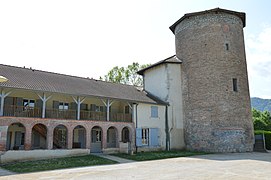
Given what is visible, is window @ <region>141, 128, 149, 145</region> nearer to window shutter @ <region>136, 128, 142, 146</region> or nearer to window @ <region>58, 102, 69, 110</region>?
window shutter @ <region>136, 128, 142, 146</region>

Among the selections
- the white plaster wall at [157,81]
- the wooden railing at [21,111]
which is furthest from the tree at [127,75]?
the wooden railing at [21,111]

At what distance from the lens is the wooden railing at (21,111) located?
1777 centimetres

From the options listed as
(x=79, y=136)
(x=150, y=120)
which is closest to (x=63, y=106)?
(x=79, y=136)

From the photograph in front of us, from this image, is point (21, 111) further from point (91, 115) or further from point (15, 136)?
point (91, 115)

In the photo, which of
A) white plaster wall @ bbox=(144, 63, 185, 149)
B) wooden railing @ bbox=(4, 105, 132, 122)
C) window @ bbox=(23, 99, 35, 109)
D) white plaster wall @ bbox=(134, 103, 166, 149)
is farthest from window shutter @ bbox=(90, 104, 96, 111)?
white plaster wall @ bbox=(144, 63, 185, 149)

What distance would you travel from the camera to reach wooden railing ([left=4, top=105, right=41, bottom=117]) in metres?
17.8

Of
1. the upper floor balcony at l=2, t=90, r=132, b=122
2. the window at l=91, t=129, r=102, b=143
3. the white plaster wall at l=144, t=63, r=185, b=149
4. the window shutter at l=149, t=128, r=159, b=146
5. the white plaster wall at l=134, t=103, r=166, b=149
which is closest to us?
the upper floor balcony at l=2, t=90, r=132, b=122

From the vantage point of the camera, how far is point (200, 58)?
997 inches

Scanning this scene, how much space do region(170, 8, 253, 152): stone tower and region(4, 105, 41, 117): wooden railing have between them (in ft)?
47.5

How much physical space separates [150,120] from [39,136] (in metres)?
10.00

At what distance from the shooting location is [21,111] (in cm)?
1853

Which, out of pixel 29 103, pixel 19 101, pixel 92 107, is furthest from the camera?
pixel 92 107

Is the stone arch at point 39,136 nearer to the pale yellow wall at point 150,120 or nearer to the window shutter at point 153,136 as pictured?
the pale yellow wall at point 150,120

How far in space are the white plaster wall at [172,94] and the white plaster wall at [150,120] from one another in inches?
34.6
